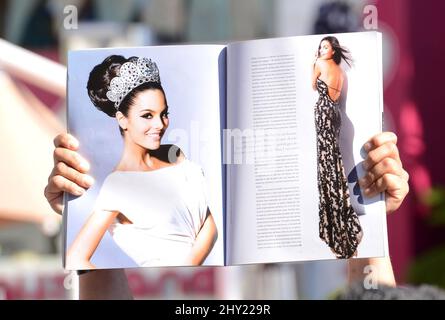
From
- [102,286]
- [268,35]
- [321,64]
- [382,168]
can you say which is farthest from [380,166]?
[268,35]

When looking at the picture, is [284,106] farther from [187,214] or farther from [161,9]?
[161,9]

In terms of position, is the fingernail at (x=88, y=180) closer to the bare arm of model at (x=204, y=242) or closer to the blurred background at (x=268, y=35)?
the bare arm of model at (x=204, y=242)

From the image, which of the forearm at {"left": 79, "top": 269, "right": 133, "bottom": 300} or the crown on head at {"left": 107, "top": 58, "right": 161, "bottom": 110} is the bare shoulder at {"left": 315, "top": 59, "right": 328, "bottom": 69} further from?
the forearm at {"left": 79, "top": 269, "right": 133, "bottom": 300}

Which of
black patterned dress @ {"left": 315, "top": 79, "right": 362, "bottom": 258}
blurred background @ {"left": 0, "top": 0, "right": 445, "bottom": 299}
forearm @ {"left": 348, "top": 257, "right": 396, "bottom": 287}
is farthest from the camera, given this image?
blurred background @ {"left": 0, "top": 0, "right": 445, "bottom": 299}

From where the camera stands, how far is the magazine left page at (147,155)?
2.13m

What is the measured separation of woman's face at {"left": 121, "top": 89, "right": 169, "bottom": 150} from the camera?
2.16 m

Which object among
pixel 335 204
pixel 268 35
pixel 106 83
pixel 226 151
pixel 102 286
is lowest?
pixel 102 286

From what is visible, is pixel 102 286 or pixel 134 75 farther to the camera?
pixel 102 286

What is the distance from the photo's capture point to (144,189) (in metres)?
2.15

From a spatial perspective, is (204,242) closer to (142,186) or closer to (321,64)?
(142,186)

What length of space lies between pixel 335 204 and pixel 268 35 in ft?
26.5

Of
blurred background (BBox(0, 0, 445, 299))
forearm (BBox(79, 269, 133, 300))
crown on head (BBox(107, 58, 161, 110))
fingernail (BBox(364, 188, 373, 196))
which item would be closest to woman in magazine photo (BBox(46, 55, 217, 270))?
crown on head (BBox(107, 58, 161, 110))

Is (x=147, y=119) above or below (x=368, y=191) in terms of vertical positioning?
above

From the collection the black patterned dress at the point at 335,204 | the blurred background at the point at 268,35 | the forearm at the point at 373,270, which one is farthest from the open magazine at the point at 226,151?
the blurred background at the point at 268,35
